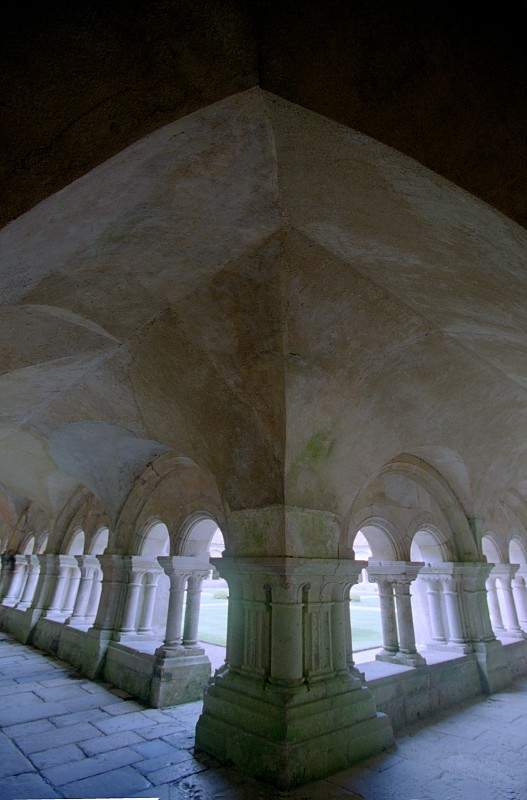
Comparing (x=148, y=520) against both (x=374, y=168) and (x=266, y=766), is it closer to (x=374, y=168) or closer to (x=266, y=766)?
(x=266, y=766)

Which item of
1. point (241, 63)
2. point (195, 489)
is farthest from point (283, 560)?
point (241, 63)

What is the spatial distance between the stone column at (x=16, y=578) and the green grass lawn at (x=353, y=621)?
14.5ft

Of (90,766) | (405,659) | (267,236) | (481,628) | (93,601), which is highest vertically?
(267,236)

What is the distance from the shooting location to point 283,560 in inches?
134

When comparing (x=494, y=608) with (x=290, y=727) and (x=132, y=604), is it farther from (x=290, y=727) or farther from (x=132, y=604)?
(x=132, y=604)

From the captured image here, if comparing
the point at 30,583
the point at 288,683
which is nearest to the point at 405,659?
the point at 288,683

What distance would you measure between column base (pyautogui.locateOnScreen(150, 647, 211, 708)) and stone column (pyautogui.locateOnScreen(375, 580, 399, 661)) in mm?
2119

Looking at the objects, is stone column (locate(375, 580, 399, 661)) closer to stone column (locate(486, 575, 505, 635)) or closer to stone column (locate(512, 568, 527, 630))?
stone column (locate(486, 575, 505, 635))

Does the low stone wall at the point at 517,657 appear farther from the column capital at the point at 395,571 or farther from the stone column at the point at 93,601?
the stone column at the point at 93,601

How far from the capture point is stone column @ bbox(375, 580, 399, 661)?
195 inches

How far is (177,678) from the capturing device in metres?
4.64

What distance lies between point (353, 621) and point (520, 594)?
178 inches

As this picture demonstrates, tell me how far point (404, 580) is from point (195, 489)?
2.85 m

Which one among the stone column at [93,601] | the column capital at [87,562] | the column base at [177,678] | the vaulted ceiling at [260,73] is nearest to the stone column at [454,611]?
the column base at [177,678]
